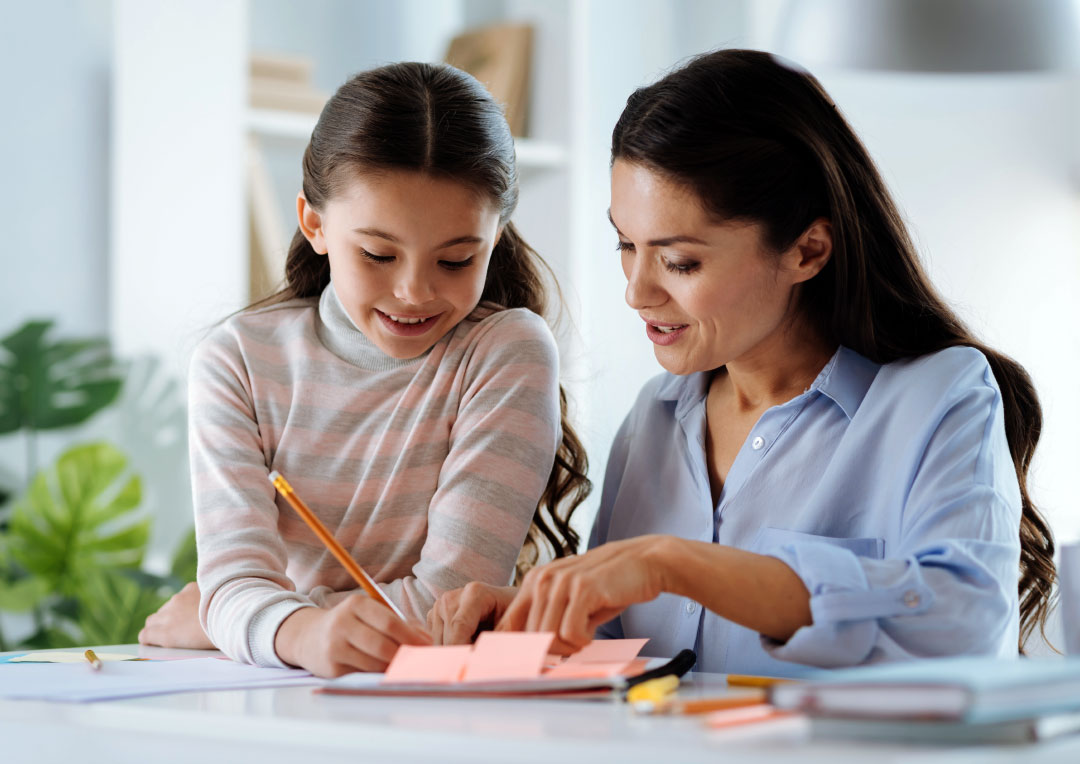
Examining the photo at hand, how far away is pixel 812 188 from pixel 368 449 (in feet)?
1.73

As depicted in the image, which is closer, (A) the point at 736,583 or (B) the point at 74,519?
(A) the point at 736,583

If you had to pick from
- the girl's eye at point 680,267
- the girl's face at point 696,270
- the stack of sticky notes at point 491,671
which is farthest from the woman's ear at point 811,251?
the stack of sticky notes at point 491,671

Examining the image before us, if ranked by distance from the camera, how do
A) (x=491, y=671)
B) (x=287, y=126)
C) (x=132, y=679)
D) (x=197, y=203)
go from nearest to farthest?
(x=491, y=671) → (x=132, y=679) → (x=197, y=203) → (x=287, y=126)

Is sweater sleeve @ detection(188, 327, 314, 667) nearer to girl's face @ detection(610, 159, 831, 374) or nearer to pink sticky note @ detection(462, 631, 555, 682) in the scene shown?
pink sticky note @ detection(462, 631, 555, 682)

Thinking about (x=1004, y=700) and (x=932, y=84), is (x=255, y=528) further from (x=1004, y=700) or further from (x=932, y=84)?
(x=932, y=84)

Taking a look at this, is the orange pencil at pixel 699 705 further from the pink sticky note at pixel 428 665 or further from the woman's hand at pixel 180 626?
the woman's hand at pixel 180 626

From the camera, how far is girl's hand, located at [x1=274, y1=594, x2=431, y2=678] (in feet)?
3.05

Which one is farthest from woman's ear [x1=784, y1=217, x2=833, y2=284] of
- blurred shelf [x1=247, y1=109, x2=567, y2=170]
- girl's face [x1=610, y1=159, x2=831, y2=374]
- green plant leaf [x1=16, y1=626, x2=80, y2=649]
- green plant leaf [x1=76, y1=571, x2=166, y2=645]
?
green plant leaf [x1=16, y1=626, x2=80, y2=649]

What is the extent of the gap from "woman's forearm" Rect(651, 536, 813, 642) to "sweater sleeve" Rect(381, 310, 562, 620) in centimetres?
28

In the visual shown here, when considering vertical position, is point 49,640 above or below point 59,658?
below

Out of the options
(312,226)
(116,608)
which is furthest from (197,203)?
(312,226)

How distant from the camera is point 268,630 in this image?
3.37 ft

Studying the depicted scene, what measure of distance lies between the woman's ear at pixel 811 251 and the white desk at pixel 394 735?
0.49 m

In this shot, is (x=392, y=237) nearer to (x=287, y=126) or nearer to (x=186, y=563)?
(x=186, y=563)
